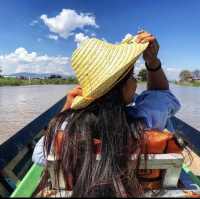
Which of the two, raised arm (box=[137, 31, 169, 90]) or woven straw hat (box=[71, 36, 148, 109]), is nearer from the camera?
woven straw hat (box=[71, 36, 148, 109])

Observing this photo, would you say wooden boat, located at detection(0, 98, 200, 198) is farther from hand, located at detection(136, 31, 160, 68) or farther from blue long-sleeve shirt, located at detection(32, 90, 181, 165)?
hand, located at detection(136, 31, 160, 68)

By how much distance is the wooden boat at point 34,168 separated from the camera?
6.26 ft

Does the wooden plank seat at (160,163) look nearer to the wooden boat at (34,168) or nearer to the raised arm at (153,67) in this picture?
the wooden boat at (34,168)

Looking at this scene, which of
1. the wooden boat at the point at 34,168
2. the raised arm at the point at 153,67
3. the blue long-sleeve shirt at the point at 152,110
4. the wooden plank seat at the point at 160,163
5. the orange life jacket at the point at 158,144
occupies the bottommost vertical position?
the wooden boat at the point at 34,168

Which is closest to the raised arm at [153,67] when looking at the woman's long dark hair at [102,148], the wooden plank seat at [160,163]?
the woman's long dark hair at [102,148]

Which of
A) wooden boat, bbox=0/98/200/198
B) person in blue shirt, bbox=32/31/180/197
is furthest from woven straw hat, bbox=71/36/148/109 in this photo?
wooden boat, bbox=0/98/200/198

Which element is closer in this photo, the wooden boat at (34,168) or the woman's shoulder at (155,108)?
the wooden boat at (34,168)

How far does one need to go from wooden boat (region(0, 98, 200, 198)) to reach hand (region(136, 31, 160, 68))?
574 mm

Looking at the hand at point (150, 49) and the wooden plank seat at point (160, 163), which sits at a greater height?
the hand at point (150, 49)

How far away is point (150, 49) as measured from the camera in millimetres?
2143

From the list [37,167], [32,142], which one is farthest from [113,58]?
[32,142]

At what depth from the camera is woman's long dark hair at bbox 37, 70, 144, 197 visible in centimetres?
179

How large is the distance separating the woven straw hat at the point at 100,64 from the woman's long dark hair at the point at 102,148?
0.19ft

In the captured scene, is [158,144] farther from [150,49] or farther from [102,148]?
[150,49]
